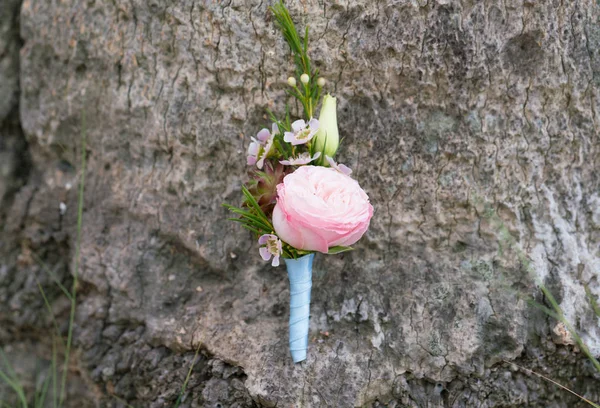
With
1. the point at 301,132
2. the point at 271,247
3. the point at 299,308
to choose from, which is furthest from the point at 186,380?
the point at 301,132

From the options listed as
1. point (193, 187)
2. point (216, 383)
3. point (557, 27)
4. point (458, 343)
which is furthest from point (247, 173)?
point (557, 27)

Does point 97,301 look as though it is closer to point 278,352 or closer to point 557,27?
point 278,352

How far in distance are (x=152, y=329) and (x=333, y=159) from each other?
0.80 metres

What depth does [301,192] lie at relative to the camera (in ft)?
5.04

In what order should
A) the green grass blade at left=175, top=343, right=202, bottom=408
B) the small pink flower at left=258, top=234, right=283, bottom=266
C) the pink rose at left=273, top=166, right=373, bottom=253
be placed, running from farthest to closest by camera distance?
the green grass blade at left=175, top=343, right=202, bottom=408, the small pink flower at left=258, top=234, right=283, bottom=266, the pink rose at left=273, top=166, right=373, bottom=253

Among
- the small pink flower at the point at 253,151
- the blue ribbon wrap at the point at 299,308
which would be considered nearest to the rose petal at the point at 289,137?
the small pink flower at the point at 253,151

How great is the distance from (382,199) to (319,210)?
1.20 feet

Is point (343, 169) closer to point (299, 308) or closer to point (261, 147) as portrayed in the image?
point (261, 147)

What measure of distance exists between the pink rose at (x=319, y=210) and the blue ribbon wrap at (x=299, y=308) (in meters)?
0.13

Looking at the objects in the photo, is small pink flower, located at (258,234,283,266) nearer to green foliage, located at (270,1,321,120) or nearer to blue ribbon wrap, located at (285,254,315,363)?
blue ribbon wrap, located at (285,254,315,363)

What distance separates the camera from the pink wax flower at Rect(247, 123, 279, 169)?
1701 millimetres

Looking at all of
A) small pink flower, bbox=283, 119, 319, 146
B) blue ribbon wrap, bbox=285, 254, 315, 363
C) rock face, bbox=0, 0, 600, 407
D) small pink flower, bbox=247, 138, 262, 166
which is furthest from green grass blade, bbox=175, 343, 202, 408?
small pink flower, bbox=283, 119, 319, 146

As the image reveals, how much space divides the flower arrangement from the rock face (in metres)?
0.08

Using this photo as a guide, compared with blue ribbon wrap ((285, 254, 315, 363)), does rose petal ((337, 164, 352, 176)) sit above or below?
above
